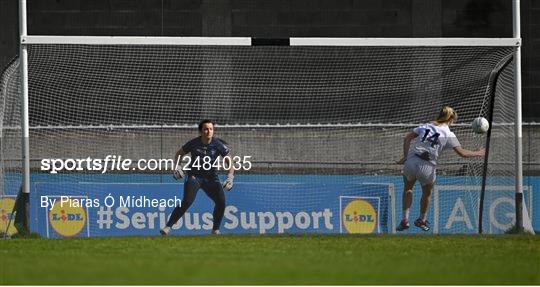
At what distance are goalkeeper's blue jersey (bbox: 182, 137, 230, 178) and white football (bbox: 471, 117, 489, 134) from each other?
3251 mm

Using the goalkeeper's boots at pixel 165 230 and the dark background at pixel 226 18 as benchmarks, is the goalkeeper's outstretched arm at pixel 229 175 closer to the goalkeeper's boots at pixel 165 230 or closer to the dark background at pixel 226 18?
the goalkeeper's boots at pixel 165 230

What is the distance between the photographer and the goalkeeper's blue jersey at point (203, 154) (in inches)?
639

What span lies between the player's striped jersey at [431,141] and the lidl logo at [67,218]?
14.1ft

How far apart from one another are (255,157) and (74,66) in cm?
281

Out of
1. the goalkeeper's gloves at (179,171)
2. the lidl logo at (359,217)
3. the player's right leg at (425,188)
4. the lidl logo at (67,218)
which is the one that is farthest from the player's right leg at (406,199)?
the lidl logo at (67,218)

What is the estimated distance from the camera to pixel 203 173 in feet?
53.8

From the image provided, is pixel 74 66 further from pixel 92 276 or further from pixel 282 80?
pixel 92 276

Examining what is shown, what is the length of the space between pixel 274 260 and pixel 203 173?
497 centimetres

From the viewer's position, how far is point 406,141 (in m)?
16.2

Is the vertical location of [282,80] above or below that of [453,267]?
above

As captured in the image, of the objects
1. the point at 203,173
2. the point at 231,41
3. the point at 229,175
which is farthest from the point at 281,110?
the point at 231,41

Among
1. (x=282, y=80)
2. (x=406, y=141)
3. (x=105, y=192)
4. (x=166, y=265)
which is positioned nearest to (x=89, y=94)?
(x=105, y=192)

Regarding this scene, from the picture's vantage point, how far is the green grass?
1006 centimetres

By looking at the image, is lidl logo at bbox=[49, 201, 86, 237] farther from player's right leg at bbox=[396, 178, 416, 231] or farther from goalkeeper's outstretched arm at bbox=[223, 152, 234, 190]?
player's right leg at bbox=[396, 178, 416, 231]
